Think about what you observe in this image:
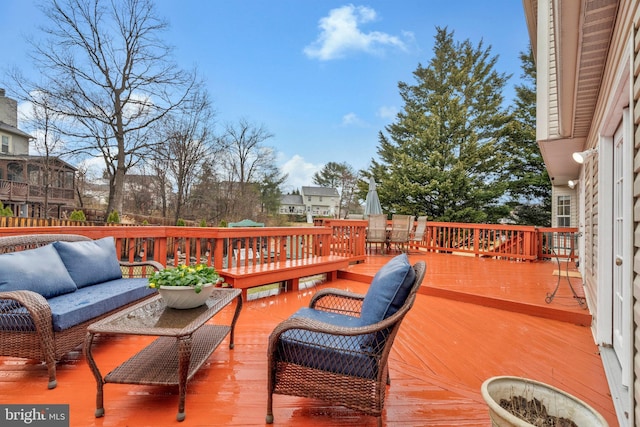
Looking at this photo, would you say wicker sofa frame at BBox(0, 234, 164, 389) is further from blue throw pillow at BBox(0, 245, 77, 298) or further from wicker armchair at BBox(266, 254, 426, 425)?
wicker armchair at BBox(266, 254, 426, 425)

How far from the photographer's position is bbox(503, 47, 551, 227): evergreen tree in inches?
575

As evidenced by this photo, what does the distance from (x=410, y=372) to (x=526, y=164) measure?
15897 millimetres

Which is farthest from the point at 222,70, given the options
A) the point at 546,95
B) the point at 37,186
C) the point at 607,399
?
the point at 607,399

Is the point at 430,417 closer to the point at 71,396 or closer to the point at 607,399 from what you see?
the point at 607,399

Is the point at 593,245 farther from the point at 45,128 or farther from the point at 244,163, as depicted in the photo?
the point at 244,163

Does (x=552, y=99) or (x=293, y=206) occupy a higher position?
(x=293, y=206)

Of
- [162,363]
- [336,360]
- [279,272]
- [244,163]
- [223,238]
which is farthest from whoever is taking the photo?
[244,163]

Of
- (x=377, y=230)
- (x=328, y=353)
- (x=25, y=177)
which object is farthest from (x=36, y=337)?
(x=25, y=177)

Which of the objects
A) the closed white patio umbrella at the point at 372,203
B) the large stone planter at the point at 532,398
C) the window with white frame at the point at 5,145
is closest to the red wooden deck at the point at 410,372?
the large stone planter at the point at 532,398

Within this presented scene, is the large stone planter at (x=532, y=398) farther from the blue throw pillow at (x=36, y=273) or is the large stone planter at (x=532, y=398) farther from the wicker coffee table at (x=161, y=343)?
the blue throw pillow at (x=36, y=273)

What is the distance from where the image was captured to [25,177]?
53.0ft

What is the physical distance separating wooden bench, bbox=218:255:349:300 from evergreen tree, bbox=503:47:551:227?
13210 mm

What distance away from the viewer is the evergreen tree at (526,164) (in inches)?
575

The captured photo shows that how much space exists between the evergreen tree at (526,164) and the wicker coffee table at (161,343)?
16.1 meters
